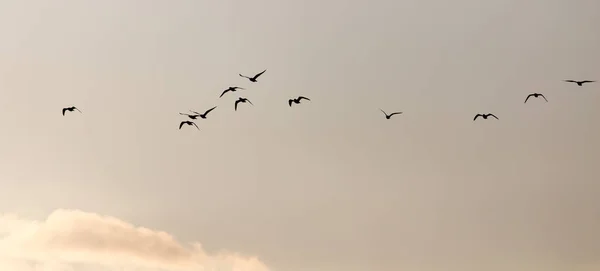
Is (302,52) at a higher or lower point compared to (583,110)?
higher

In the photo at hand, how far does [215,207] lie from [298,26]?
1.79 metres

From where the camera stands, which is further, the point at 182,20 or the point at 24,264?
the point at 182,20

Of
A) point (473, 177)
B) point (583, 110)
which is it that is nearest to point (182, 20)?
point (473, 177)

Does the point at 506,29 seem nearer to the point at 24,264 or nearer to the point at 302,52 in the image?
the point at 302,52

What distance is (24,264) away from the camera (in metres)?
4.92

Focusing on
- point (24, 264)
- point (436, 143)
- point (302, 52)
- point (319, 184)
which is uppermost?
point (302, 52)

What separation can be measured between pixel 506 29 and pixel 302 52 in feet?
6.14

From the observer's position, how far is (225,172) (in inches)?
207

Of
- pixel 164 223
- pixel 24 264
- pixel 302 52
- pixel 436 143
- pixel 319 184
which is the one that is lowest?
pixel 24 264

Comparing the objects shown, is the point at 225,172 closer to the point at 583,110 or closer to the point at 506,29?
the point at 506,29

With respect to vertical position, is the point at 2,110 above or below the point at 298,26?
below

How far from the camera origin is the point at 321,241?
5113 mm

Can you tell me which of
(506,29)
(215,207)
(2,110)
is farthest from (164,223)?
(506,29)

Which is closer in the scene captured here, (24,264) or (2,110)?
(24,264)
